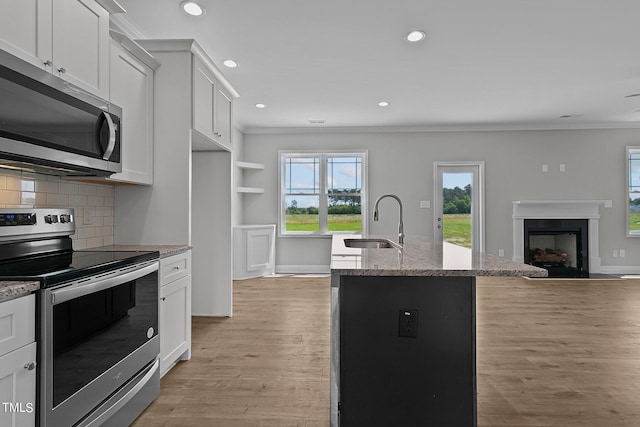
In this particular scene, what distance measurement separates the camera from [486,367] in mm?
2660

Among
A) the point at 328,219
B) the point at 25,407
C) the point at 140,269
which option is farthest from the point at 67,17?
the point at 328,219

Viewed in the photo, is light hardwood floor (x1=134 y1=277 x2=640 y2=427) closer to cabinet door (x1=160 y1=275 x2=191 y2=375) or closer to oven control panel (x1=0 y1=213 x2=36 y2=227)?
cabinet door (x1=160 y1=275 x2=191 y2=375)

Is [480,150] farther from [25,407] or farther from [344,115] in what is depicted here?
[25,407]

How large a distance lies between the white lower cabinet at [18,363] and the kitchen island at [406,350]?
1.13 m

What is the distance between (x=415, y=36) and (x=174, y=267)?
2717mm

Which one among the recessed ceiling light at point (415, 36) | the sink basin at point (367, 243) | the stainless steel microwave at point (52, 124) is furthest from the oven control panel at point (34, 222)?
the recessed ceiling light at point (415, 36)

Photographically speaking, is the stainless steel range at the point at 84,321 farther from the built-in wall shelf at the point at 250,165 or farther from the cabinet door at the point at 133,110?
the built-in wall shelf at the point at 250,165

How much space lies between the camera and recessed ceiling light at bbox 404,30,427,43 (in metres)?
3.17

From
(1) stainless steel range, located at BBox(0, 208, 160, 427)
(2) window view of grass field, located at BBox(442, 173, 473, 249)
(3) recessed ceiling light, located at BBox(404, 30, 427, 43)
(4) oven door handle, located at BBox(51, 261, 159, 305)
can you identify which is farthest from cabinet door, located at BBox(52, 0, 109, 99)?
(2) window view of grass field, located at BBox(442, 173, 473, 249)

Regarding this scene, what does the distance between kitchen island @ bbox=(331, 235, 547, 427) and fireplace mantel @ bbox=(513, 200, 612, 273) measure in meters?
5.45

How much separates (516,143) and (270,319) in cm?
534

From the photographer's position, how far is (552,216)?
248 inches

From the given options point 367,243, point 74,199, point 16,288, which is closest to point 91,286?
point 16,288

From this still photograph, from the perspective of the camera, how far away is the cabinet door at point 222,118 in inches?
134
